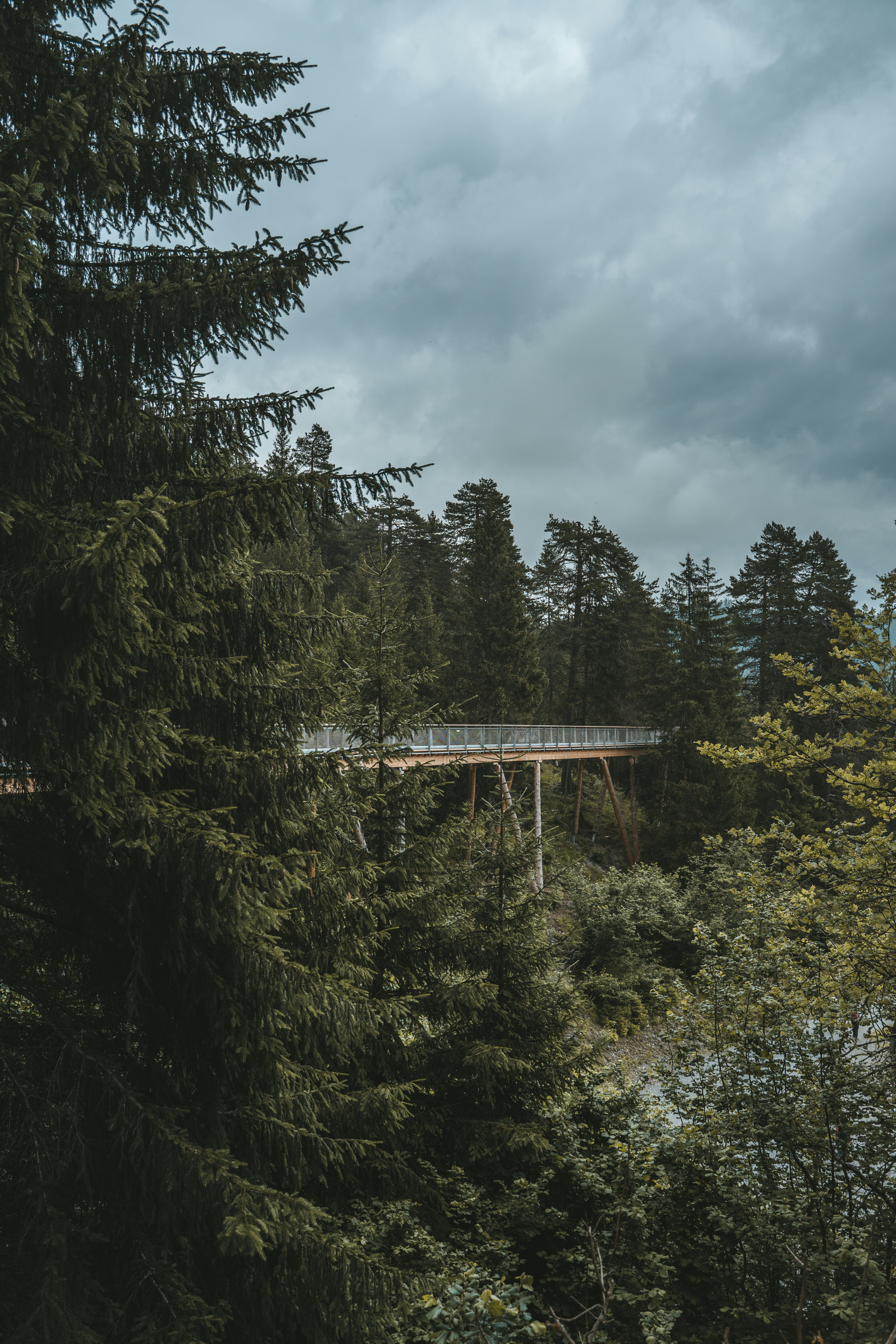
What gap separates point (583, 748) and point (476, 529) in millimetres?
9262

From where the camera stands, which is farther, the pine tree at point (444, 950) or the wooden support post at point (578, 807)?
the wooden support post at point (578, 807)

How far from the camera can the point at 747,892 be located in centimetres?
650

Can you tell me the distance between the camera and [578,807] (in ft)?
92.7

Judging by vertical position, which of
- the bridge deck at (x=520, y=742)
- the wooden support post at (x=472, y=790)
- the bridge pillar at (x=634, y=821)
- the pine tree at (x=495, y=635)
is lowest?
the bridge pillar at (x=634, y=821)

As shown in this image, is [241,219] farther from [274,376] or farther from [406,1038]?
[406,1038]

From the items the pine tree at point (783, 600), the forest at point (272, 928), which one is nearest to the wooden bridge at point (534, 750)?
the forest at point (272, 928)

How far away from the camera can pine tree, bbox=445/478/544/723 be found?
86.8 feet

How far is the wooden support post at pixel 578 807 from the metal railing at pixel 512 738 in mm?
1417

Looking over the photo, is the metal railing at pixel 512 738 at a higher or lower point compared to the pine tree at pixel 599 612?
lower

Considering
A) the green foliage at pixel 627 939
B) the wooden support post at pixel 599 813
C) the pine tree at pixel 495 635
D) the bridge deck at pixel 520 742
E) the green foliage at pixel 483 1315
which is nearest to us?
the green foliage at pixel 483 1315

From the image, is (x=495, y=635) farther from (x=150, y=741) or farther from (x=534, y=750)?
(x=150, y=741)

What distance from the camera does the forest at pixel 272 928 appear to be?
3.17m

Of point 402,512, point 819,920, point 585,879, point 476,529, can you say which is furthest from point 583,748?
point 819,920

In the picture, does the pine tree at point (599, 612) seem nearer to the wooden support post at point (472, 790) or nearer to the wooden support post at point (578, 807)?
the wooden support post at point (578, 807)
